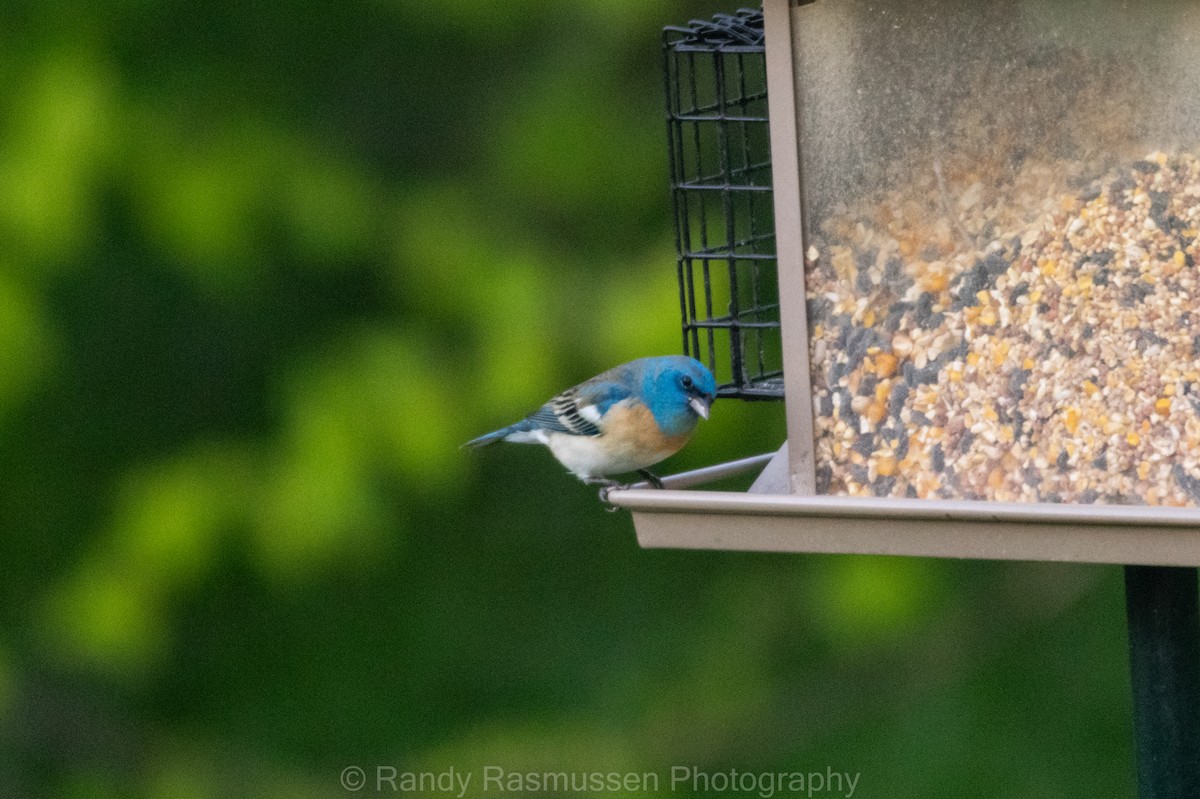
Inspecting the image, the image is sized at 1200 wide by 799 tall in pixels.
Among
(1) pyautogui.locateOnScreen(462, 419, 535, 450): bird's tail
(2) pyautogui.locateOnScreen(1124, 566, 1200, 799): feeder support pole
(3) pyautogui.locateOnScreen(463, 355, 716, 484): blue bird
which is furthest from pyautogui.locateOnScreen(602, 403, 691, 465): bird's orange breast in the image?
(2) pyautogui.locateOnScreen(1124, 566, 1200, 799): feeder support pole

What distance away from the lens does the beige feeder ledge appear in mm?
2570

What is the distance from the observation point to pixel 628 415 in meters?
3.66

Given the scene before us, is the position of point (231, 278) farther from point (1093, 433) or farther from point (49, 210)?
point (1093, 433)

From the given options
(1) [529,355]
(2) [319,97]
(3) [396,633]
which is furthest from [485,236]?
(3) [396,633]

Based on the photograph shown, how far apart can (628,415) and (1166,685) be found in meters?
1.40

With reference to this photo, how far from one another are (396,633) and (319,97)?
187 centimetres

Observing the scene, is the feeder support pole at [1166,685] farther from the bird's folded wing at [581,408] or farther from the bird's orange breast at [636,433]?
the bird's folded wing at [581,408]

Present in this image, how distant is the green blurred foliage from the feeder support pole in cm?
156

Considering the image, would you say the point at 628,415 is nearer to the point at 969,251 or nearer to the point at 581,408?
the point at 581,408

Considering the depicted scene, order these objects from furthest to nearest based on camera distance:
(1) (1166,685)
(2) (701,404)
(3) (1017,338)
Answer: (2) (701,404) → (3) (1017,338) → (1) (1166,685)

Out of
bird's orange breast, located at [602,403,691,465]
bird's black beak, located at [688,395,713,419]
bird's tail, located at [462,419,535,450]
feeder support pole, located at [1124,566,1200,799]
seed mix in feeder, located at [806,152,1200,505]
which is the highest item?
seed mix in feeder, located at [806,152,1200,505]

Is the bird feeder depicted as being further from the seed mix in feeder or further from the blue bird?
the blue bird

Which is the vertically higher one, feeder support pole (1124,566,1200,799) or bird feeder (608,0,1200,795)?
bird feeder (608,0,1200,795)

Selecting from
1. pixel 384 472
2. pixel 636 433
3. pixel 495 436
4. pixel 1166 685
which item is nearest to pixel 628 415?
pixel 636 433
